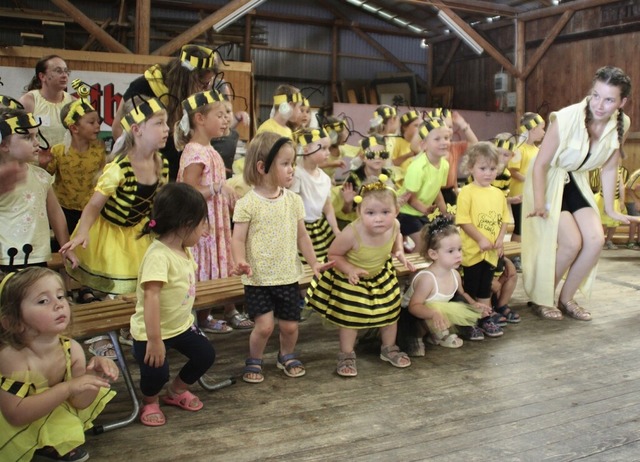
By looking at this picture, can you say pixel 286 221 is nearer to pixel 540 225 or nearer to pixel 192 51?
pixel 192 51

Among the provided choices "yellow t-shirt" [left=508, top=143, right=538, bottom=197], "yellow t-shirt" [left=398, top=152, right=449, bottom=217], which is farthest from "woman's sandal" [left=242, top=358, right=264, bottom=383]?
"yellow t-shirt" [left=508, top=143, right=538, bottom=197]

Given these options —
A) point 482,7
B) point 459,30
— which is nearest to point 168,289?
point 459,30

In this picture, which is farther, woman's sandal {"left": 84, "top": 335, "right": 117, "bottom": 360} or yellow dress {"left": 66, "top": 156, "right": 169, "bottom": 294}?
woman's sandal {"left": 84, "top": 335, "right": 117, "bottom": 360}

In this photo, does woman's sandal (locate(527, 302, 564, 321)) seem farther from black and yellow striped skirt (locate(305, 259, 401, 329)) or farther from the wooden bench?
the wooden bench

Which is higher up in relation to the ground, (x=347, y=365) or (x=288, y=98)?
(x=288, y=98)

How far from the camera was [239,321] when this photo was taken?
4211mm

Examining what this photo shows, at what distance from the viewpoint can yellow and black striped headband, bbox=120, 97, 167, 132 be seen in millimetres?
3227

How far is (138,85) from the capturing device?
3992 mm

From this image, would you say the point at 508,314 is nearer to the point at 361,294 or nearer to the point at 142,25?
the point at 361,294

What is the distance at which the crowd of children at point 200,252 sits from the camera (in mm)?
2273

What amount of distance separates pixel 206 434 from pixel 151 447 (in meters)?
0.22

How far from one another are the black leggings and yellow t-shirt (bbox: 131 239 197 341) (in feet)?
0.12

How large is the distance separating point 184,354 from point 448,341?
1.67 m

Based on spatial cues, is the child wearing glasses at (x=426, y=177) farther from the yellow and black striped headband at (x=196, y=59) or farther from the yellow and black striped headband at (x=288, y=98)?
the yellow and black striped headband at (x=196, y=59)
